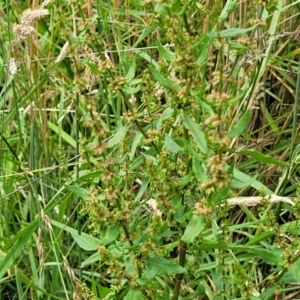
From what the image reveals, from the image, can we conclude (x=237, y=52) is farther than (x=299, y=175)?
No

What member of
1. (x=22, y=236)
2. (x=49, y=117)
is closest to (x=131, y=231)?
(x=22, y=236)

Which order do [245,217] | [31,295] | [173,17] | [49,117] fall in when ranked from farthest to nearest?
1. [49,117]
2. [245,217]
3. [31,295]
4. [173,17]

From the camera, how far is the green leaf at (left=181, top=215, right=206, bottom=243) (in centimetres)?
79

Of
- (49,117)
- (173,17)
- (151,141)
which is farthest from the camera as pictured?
(49,117)

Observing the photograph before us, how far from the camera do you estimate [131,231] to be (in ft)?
2.92

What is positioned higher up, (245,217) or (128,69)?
(128,69)

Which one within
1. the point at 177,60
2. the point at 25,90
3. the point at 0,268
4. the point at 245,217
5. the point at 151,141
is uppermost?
the point at 177,60

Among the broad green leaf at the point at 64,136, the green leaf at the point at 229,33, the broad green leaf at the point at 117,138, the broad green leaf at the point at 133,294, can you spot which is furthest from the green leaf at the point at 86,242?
the broad green leaf at the point at 64,136

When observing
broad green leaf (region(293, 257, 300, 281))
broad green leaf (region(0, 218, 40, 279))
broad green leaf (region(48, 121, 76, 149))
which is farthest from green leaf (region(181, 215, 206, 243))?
broad green leaf (region(48, 121, 76, 149))

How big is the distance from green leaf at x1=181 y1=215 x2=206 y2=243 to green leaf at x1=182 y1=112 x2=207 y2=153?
10cm

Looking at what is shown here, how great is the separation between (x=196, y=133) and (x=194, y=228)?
0.41 feet

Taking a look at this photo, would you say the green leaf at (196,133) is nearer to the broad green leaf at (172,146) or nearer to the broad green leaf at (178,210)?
the broad green leaf at (172,146)

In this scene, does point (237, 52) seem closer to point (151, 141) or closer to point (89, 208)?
point (151, 141)

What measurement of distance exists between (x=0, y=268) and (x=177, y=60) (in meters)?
0.63
